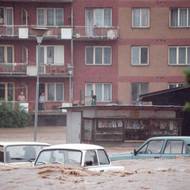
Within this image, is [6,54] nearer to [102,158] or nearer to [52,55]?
[52,55]

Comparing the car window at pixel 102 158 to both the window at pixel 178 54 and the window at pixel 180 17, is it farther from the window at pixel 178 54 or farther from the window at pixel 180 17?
the window at pixel 180 17

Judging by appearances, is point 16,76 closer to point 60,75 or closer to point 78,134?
point 60,75

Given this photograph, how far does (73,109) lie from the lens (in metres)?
32.8

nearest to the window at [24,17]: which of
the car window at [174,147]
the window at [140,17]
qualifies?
the window at [140,17]

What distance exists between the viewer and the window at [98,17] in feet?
188

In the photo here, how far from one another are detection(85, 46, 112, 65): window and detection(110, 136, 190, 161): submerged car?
36.2 m

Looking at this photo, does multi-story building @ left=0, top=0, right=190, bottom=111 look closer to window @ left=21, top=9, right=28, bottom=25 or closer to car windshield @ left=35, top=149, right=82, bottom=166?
window @ left=21, top=9, right=28, bottom=25

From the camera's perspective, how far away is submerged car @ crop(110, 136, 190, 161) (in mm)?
20569

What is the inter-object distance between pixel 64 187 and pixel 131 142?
20300mm

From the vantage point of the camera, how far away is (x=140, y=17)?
5688 cm

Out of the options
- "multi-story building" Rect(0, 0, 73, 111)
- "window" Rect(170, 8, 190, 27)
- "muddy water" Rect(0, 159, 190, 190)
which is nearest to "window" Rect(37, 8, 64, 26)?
"multi-story building" Rect(0, 0, 73, 111)

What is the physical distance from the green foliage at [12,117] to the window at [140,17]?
12077mm

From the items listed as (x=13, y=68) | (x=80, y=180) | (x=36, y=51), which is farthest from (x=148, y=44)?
(x=80, y=180)

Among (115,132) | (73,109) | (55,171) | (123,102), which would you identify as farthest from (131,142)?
(123,102)
